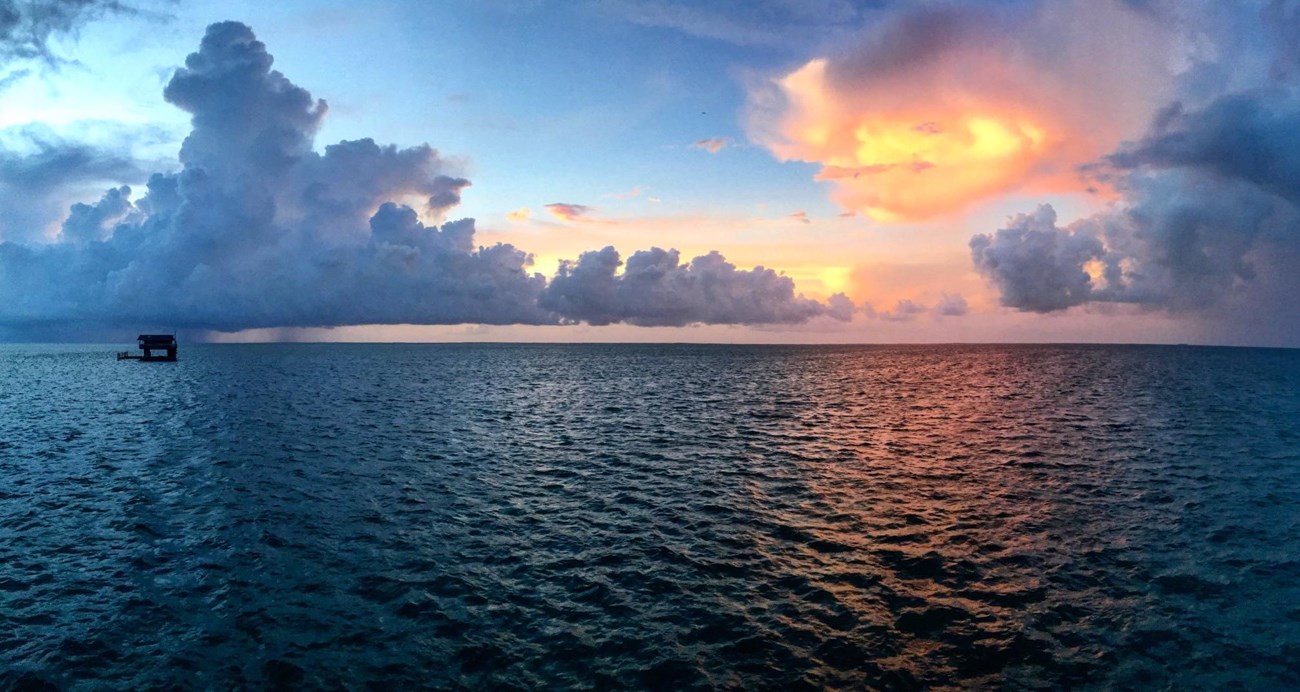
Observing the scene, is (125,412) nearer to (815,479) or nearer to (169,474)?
(169,474)

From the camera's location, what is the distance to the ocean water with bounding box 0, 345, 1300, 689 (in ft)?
59.0

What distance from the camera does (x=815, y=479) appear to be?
4050 centimetres

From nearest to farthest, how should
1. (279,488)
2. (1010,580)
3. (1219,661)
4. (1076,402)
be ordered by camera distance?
(1219,661) → (1010,580) → (279,488) → (1076,402)

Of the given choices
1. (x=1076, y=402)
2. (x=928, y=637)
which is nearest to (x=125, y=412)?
(x=928, y=637)

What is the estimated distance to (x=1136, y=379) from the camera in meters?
128

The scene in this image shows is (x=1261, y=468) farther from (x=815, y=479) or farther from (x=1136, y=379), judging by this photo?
(x=1136, y=379)

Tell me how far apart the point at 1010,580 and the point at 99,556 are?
3669 cm

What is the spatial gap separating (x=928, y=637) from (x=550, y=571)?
13625 millimetres

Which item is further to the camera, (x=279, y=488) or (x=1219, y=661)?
(x=279, y=488)

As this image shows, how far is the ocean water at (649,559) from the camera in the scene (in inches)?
708

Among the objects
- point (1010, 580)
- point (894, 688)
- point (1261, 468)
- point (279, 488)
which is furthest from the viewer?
point (1261, 468)

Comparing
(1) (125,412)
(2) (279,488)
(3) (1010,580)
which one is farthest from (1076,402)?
(1) (125,412)

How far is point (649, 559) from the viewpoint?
25.9 meters

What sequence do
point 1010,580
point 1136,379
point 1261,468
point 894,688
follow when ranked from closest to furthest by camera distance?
point 894,688
point 1010,580
point 1261,468
point 1136,379
